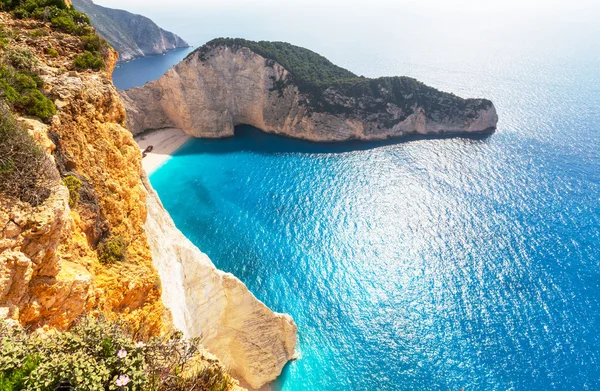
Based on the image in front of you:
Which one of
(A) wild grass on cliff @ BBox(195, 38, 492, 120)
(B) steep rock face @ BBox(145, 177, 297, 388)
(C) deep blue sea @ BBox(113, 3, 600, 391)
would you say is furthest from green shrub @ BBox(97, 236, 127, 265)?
(A) wild grass on cliff @ BBox(195, 38, 492, 120)

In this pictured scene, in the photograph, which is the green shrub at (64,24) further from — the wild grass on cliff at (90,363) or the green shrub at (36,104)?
the wild grass on cliff at (90,363)

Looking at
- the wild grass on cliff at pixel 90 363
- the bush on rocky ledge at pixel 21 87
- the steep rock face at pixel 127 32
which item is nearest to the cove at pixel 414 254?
the wild grass on cliff at pixel 90 363

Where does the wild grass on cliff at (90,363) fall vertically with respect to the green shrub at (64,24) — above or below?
below

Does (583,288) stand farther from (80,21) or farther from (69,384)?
(80,21)

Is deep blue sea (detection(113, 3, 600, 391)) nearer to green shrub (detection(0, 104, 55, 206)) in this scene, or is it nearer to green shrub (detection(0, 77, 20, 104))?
green shrub (detection(0, 104, 55, 206))

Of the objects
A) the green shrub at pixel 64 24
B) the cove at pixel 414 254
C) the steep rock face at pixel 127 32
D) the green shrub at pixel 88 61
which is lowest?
the cove at pixel 414 254

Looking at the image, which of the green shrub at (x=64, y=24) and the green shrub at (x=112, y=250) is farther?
the green shrub at (x=64, y=24)
